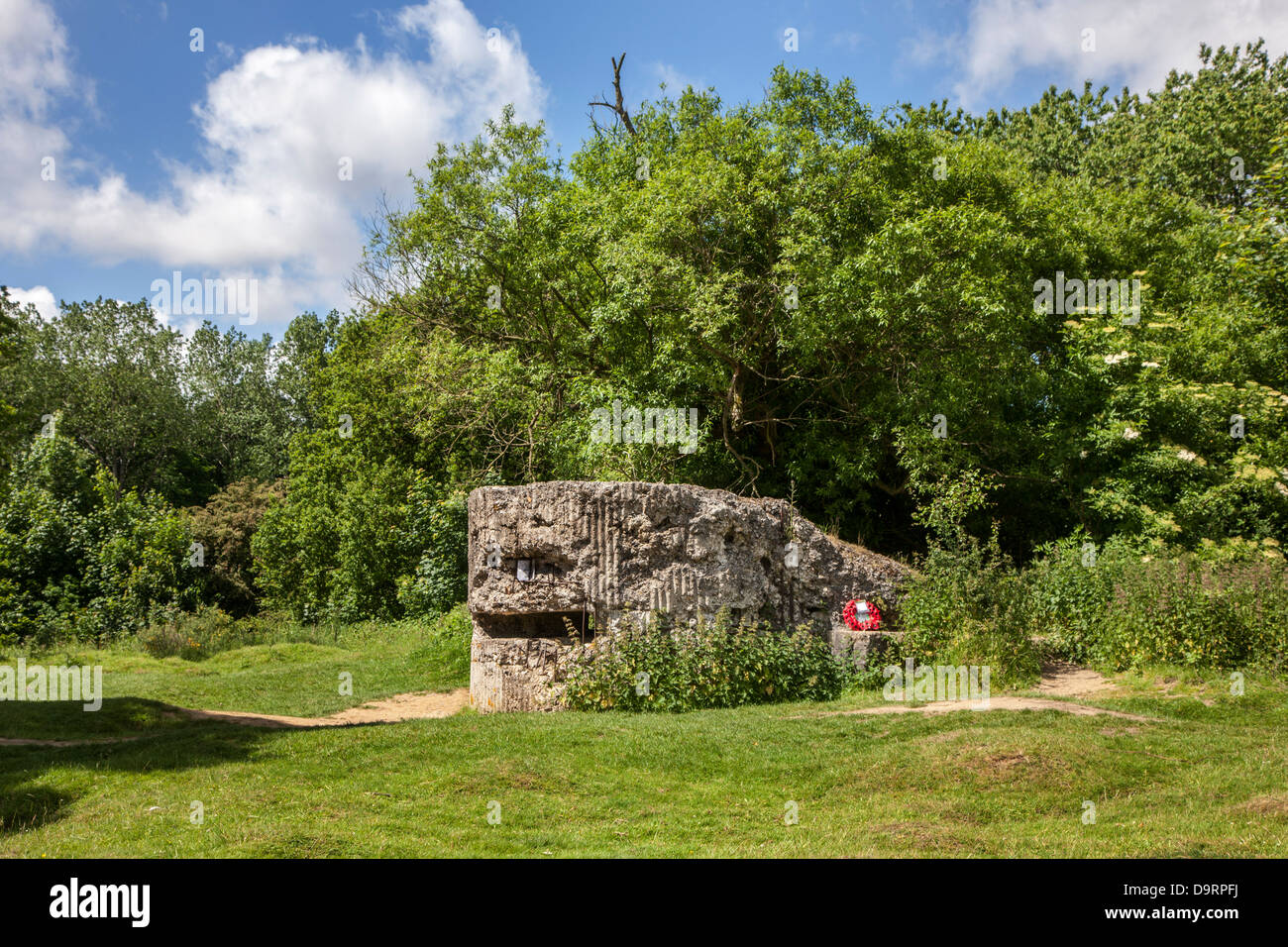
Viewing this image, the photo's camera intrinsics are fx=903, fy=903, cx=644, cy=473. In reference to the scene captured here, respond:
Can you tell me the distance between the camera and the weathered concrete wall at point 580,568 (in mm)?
12195

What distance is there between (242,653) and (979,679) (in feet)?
45.3

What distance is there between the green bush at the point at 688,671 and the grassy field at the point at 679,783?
23.6 inches

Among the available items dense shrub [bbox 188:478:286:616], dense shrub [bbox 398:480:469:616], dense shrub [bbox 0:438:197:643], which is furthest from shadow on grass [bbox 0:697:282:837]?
dense shrub [bbox 188:478:286:616]

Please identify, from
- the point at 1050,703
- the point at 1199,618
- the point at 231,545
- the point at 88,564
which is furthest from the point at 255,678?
the point at 1199,618

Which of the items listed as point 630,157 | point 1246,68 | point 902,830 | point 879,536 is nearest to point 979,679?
point 902,830

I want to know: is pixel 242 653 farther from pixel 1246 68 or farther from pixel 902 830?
pixel 1246 68

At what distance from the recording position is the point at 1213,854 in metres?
5.82

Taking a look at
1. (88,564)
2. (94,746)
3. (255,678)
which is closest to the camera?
(94,746)

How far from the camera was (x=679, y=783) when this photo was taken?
27.2 feet

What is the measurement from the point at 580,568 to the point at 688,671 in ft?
6.55

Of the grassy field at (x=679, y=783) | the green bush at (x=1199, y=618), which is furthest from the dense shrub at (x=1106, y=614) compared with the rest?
the grassy field at (x=679, y=783)

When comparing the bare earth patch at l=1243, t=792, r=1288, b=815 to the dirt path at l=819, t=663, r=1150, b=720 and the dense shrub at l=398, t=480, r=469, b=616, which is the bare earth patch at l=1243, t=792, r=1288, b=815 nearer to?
the dirt path at l=819, t=663, r=1150, b=720

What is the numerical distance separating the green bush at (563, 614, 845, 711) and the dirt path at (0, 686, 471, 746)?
2080 millimetres

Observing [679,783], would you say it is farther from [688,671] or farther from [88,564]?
[88,564]
